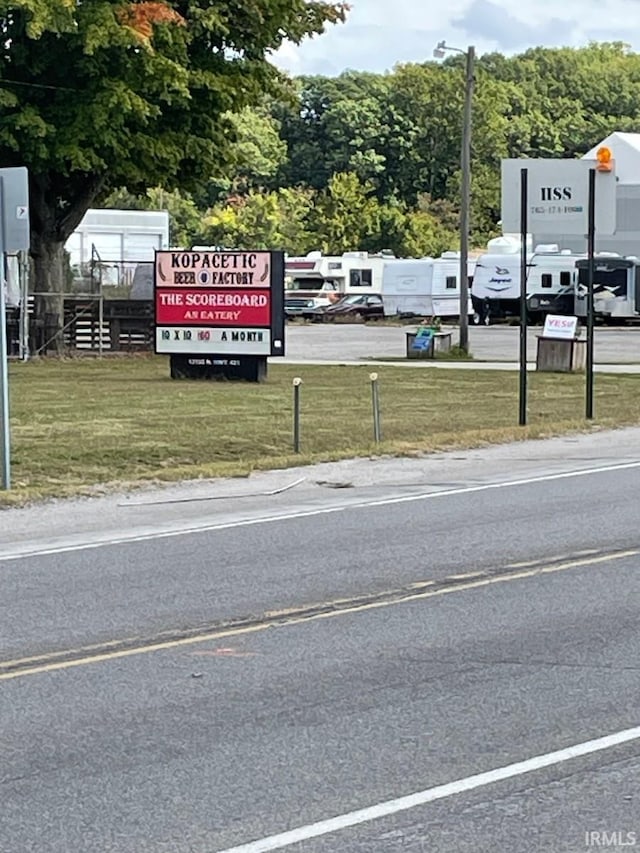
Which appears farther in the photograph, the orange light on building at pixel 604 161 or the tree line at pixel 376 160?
the tree line at pixel 376 160

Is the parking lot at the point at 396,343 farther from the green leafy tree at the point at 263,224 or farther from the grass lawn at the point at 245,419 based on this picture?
the green leafy tree at the point at 263,224

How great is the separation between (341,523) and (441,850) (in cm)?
800

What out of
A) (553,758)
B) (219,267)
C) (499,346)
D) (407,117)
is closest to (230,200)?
(407,117)

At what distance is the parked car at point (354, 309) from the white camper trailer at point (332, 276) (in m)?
1.28

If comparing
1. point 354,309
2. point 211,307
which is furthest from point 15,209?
point 354,309

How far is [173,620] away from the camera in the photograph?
9.26 meters

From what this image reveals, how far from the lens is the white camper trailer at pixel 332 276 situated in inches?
2933

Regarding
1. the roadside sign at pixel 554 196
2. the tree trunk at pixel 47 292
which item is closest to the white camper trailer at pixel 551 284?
the tree trunk at pixel 47 292

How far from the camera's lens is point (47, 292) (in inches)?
1522

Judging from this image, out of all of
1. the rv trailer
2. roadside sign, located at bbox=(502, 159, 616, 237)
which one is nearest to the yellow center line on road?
roadside sign, located at bbox=(502, 159, 616, 237)

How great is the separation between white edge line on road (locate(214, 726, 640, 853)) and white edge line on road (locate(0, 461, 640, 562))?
611 centimetres

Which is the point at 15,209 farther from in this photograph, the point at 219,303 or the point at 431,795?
the point at 219,303

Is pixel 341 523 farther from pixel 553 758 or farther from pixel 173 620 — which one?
pixel 553 758

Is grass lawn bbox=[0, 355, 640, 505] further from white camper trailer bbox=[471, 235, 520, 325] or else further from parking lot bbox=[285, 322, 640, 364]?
white camper trailer bbox=[471, 235, 520, 325]
